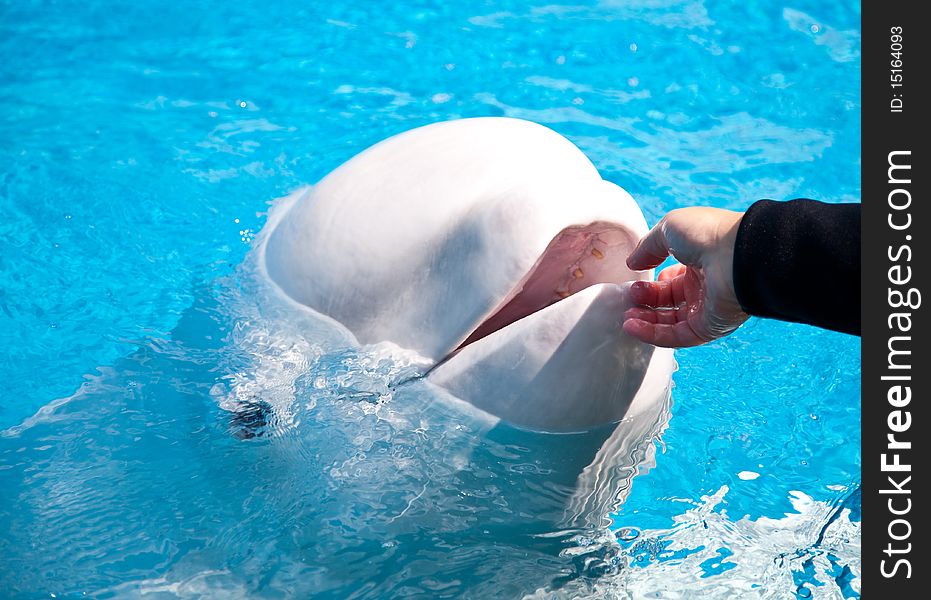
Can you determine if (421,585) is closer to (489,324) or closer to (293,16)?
(489,324)

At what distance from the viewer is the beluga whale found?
2.20 m

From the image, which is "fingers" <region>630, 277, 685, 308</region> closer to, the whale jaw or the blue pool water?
the whale jaw

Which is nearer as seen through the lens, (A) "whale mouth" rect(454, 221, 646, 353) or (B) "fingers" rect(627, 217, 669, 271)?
(B) "fingers" rect(627, 217, 669, 271)

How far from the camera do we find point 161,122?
5.95 meters

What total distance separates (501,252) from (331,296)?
689 millimetres

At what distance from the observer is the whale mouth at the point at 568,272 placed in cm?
229

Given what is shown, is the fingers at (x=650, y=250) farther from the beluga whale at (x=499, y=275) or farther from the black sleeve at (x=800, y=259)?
the black sleeve at (x=800, y=259)

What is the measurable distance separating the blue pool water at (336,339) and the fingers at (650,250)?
49 cm

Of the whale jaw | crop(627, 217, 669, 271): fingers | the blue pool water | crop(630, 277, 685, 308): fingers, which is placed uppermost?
Answer: crop(627, 217, 669, 271): fingers

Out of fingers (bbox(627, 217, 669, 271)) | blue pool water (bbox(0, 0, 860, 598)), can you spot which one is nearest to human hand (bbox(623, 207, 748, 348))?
fingers (bbox(627, 217, 669, 271))

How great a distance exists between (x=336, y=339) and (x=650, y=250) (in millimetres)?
978

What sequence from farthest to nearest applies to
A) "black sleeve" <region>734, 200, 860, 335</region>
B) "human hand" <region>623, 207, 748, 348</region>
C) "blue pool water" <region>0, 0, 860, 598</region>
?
"blue pool water" <region>0, 0, 860, 598</region> < "human hand" <region>623, 207, 748, 348</region> < "black sleeve" <region>734, 200, 860, 335</region>

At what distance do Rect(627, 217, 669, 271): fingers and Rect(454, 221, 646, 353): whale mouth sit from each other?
0.06m

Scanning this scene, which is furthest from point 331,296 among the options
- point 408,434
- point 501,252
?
point 501,252
